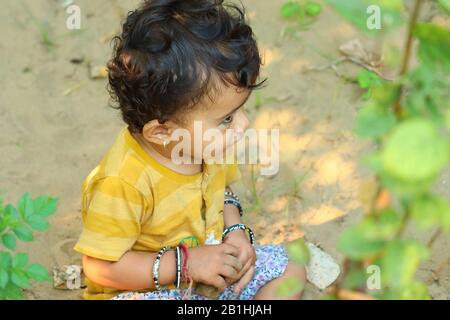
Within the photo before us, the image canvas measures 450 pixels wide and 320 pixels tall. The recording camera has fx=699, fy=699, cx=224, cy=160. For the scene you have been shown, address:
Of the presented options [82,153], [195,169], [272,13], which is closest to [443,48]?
[195,169]

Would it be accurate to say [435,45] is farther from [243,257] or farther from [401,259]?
[243,257]

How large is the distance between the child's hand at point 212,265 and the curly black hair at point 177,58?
0.39 metres

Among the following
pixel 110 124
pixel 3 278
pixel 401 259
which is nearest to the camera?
pixel 401 259

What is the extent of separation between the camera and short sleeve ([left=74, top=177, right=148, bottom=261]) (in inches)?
69.1

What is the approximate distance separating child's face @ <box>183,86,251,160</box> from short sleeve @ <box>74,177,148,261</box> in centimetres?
20

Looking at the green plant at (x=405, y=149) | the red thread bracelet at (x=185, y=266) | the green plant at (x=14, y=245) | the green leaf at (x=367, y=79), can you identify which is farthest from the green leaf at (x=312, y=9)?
the green plant at (x=405, y=149)

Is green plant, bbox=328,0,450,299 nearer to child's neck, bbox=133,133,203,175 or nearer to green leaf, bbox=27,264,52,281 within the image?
green leaf, bbox=27,264,52,281

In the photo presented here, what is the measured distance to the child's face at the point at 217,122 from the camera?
5.64 feet

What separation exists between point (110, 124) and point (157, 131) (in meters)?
1.00

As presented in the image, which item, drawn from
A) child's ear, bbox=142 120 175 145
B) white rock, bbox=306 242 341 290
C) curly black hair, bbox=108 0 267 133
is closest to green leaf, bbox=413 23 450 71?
curly black hair, bbox=108 0 267 133

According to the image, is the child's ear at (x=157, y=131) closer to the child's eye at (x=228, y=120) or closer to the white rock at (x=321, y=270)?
the child's eye at (x=228, y=120)

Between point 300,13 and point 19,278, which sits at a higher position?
point 300,13

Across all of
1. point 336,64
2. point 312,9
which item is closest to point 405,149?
point 336,64

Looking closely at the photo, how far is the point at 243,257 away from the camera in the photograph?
200 cm
